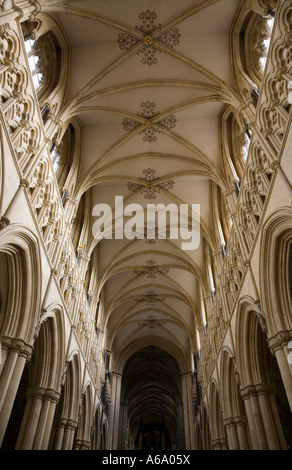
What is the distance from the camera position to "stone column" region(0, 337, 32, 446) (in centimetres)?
719

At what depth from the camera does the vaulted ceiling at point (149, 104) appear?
37.7 ft

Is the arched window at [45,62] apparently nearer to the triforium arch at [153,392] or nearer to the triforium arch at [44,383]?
the triforium arch at [44,383]

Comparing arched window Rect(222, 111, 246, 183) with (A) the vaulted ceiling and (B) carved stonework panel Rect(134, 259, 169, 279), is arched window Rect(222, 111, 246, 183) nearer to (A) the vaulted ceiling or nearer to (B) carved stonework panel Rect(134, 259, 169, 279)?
(A) the vaulted ceiling

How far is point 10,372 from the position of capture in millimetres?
7680

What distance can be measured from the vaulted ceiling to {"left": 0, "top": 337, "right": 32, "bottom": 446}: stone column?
7277 millimetres

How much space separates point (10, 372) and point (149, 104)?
1071 centimetres

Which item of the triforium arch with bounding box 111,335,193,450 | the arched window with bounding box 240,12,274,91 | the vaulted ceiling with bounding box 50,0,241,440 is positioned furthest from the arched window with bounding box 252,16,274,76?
the triforium arch with bounding box 111,335,193,450

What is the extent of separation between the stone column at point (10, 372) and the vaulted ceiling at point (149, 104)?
23.9ft

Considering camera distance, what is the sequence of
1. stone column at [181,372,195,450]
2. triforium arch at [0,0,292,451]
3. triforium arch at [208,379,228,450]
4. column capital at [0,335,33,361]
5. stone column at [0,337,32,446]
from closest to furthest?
stone column at [0,337,32,446], column capital at [0,335,33,361], triforium arch at [0,0,292,451], triforium arch at [208,379,228,450], stone column at [181,372,195,450]

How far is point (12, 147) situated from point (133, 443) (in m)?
42.1

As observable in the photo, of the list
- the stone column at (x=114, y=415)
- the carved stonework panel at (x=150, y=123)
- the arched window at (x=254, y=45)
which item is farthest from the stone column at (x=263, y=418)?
the stone column at (x=114, y=415)

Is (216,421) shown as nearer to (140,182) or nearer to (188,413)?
(188,413)

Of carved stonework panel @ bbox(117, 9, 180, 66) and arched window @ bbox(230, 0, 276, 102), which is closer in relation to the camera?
arched window @ bbox(230, 0, 276, 102)

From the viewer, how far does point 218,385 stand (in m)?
15.0
